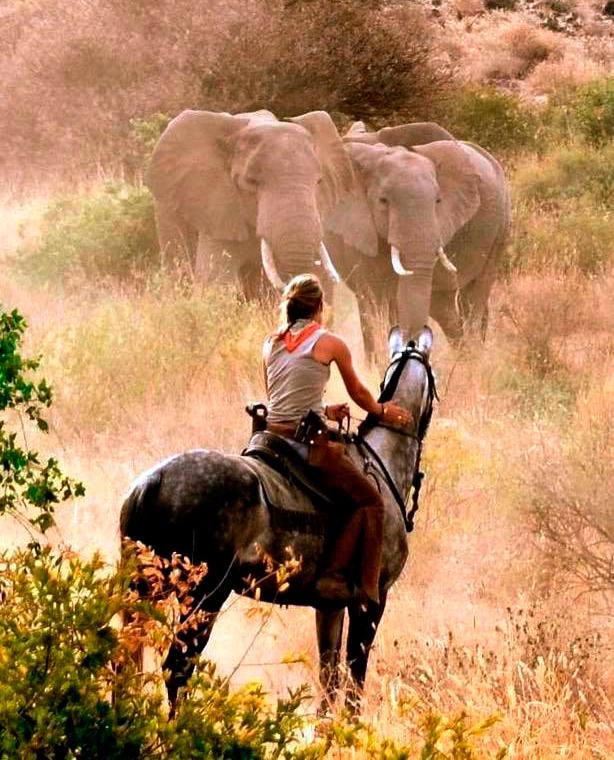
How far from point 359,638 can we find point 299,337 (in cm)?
120

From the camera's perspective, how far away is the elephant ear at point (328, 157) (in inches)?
643

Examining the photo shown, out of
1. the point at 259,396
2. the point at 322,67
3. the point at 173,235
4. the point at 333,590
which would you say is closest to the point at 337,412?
the point at 333,590

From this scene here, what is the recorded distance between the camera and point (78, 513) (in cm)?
1029

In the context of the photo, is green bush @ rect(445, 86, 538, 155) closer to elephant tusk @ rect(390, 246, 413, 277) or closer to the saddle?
elephant tusk @ rect(390, 246, 413, 277)

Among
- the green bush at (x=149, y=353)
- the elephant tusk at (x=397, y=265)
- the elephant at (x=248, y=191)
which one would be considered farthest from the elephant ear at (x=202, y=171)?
the green bush at (x=149, y=353)

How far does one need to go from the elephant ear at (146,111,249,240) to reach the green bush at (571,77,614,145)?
10.9 m

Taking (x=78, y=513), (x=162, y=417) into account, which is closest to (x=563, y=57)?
(x=162, y=417)

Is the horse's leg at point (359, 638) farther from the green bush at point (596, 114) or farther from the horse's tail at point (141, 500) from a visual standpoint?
the green bush at point (596, 114)

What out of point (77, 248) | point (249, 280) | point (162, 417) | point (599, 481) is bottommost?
point (599, 481)

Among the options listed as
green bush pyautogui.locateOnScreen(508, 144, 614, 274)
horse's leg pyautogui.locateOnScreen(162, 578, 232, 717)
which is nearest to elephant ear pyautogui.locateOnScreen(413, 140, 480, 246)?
green bush pyautogui.locateOnScreen(508, 144, 614, 274)

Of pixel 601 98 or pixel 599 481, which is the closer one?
pixel 599 481

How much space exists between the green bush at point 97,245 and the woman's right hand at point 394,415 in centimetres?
1002

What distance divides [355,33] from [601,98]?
4158 millimetres

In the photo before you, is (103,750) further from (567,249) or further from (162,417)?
(567,249)
